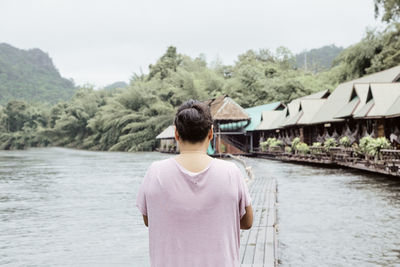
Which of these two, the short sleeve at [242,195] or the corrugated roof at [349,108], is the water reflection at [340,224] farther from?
the corrugated roof at [349,108]

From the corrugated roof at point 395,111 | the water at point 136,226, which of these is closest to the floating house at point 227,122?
the corrugated roof at point 395,111

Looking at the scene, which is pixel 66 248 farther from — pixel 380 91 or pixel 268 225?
pixel 380 91

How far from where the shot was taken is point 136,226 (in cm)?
927

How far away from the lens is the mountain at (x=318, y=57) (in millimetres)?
112188

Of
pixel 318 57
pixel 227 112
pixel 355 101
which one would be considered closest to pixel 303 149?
pixel 355 101

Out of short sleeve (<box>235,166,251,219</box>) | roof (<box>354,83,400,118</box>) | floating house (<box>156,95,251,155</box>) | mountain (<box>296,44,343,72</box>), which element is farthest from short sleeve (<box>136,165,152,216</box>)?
mountain (<box>296,44,343,72</box>)

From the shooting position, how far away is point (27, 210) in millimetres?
11562

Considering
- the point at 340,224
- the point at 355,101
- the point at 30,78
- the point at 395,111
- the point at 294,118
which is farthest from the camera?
the point at 30,78

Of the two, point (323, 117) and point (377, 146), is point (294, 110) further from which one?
point (377, 146)

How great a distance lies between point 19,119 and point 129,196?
8674 cm

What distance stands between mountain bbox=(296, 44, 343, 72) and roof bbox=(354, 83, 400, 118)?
86205 millimetres

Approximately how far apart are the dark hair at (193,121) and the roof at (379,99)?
2115cm

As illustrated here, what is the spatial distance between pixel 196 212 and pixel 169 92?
6427 centimetres

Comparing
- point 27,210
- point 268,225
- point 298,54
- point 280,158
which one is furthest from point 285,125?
point 298,54
